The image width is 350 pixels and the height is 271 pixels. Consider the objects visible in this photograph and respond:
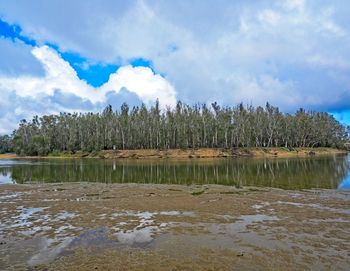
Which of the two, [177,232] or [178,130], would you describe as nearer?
[177,232]

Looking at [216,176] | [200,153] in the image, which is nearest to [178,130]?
[200,153]

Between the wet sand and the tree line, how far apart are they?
9751 centimetres

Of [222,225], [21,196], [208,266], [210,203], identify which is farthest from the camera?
[21,196]

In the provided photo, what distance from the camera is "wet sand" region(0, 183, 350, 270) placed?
36.7ft

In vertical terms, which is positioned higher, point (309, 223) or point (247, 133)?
point (247, 133)

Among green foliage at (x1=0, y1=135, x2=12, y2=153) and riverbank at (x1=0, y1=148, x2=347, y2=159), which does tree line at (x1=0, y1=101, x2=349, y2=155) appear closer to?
riverbank at (x1=0, y1=148, x2=347, y2=159)

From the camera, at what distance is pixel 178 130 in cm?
12219

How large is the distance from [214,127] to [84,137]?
181ft

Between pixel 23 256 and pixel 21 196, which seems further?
pixel 21 196

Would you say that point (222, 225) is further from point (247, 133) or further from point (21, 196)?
point (247, 133)

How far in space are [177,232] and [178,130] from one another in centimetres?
10719

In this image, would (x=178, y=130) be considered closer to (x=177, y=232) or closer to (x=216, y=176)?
(x=216, y=176)

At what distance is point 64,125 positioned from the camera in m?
144

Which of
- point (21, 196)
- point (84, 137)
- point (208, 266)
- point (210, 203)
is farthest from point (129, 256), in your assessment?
point (84, 137)
